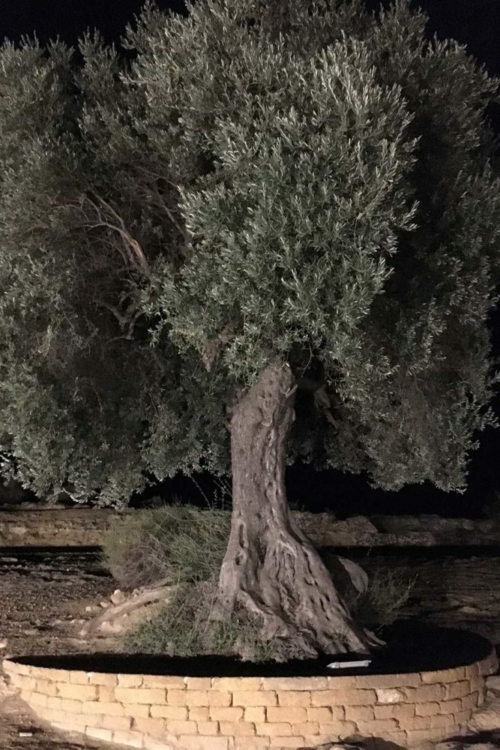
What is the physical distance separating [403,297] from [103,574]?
6.91 m

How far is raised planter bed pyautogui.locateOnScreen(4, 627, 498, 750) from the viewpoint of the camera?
691cm

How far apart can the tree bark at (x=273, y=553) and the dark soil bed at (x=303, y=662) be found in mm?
391

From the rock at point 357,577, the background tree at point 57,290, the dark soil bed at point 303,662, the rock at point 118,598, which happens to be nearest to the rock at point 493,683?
the dark soil bed at point 303,662

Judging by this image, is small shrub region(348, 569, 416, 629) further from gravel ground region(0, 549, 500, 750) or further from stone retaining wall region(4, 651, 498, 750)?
stone retaining wall region(4, 651, 498, 750)

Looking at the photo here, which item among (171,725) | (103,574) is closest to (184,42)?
(171,725)

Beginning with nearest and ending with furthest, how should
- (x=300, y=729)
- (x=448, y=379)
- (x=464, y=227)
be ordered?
(x=300, y=729) < (x=464, y=227) < (x=448, y=379)

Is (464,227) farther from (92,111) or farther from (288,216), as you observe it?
(92,111)

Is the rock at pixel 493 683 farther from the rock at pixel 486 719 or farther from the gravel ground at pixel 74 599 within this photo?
the gravel ground at pixel 74 599

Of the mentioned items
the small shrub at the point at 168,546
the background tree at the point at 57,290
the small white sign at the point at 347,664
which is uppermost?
the background tree at the point at 57,290

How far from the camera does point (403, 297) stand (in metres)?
8.50

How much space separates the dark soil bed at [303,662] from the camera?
727cm

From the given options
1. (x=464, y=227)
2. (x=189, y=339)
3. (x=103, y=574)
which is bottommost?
(x=103, y=574)

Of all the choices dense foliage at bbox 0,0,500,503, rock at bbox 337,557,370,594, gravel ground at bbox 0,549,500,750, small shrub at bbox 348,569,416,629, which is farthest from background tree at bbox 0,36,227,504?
small shrub at bbox 348,569,416,629

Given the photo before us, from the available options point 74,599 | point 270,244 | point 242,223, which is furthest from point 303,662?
point 74,599
